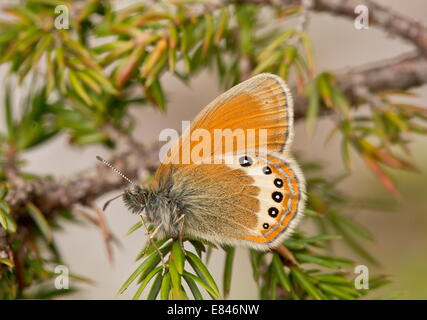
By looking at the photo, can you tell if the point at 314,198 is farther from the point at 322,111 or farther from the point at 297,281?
the point at 297,281

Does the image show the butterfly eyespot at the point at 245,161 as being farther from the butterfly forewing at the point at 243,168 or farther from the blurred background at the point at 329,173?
the blurred background at the point at 329,173

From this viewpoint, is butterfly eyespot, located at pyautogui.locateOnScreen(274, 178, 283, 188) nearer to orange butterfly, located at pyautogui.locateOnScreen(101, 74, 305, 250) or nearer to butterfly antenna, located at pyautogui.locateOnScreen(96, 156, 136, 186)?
orange butterfly, located at pyautogui.locateOnScreen(101, 74, 305, 250)

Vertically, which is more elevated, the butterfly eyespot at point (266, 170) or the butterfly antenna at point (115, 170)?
the butterfly antenna at point (115, 170)

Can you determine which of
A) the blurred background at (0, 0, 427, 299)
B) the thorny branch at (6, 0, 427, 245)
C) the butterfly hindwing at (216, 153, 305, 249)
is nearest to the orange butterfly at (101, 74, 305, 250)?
the butterfly hindwing at (216, 153, 305, 249)

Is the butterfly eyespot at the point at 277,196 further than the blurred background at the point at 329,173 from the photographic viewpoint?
No

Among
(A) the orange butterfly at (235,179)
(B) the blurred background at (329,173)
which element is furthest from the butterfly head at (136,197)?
(B) the blurred background at (329,173)
